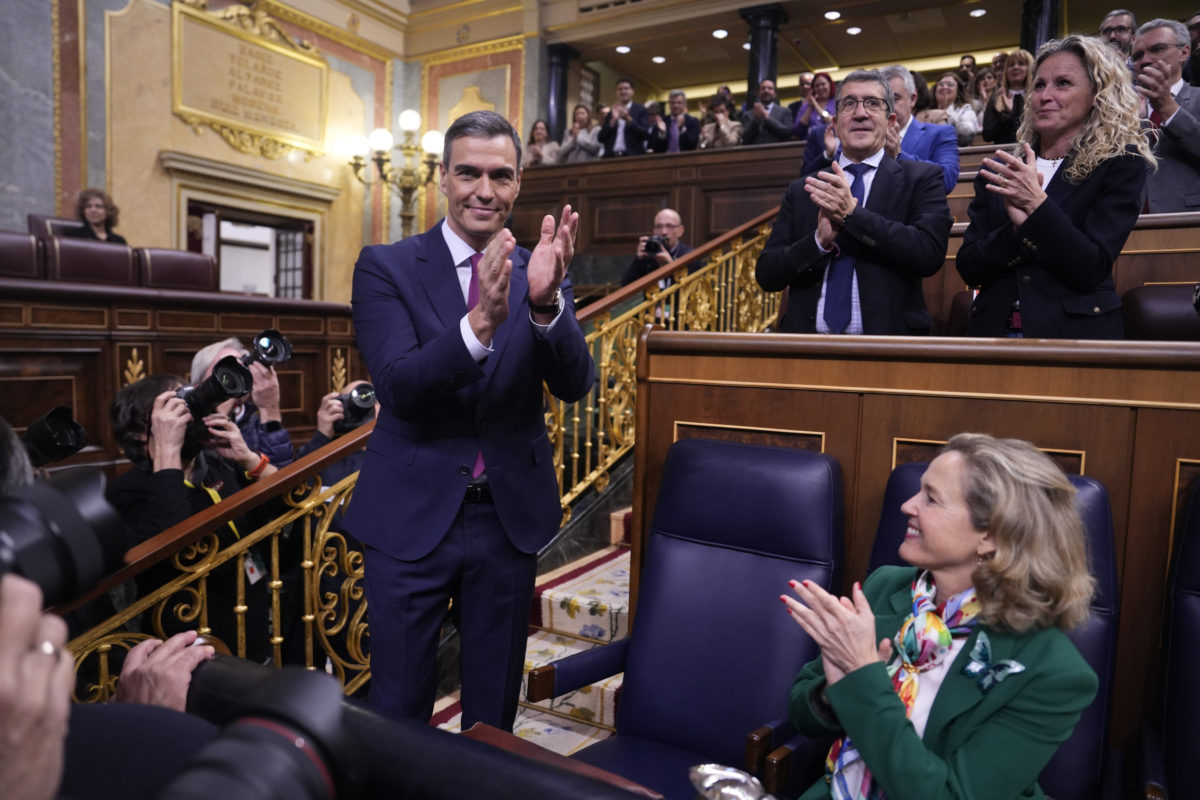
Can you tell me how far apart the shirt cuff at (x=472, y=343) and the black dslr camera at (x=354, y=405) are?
3.78 feet

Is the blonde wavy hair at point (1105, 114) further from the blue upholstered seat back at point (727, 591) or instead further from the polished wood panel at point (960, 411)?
the blue upholstered seat back at point (727, 591)

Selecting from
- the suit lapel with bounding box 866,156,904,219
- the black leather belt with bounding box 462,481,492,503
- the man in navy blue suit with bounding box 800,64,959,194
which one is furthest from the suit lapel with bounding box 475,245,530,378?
the man in navy blue suit with bounding box 800,64,959,194

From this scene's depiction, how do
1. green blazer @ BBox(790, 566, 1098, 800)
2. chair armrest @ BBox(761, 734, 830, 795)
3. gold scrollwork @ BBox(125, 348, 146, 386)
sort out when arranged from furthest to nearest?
1. gold scrollwork @ BBox(125, 348, 146, 386)
2. chair armrest @ BBox(761, 734, 830, 795)
3. green blazer @ BBox(790, 566, 1098, 800)

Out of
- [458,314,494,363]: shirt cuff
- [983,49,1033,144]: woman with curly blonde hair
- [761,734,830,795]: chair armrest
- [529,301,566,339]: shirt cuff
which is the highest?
[983,49,1033,144]: woman with curly blonde hair

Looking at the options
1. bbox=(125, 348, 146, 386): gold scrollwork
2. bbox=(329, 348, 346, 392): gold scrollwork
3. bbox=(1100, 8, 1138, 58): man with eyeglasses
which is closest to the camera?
bbox=(1100, 8, 1138, 58): man with eyeglasses

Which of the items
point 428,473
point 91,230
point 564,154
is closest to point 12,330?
point 91,230

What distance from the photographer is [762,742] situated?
48.3 inches

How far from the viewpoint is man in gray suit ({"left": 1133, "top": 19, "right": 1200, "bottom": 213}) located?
2488 mm

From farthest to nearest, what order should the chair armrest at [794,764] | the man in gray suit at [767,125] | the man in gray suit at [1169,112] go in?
the man in gray suit at [767,125]
the man in gray suit at [1169,112]
the chair armrest at [794,764]

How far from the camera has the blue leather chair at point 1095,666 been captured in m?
1.22

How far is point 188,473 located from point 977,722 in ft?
5.65

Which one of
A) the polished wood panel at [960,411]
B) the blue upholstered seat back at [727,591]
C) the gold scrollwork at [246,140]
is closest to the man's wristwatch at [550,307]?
the blue upholstered seat back at [727,591]

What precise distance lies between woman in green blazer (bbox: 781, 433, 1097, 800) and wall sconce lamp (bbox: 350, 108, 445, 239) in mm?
6581

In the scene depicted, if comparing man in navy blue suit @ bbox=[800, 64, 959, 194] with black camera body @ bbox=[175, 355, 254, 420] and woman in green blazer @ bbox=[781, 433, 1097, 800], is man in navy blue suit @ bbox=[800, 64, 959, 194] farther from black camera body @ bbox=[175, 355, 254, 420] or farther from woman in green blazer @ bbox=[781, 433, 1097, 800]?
black camera body @ bbox=[175, 355, 254, 420]
